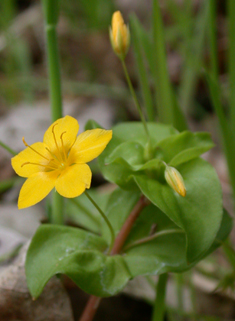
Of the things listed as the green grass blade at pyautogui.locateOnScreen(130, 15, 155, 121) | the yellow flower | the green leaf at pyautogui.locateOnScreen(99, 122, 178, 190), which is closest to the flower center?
the yellow flower

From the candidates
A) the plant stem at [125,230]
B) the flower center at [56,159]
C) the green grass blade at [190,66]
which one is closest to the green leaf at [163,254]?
the plant stem at [125,230]

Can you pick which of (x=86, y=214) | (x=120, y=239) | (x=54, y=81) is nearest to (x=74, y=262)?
(x=120, y=239)

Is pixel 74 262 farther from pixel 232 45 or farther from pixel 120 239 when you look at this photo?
pixel 232 45

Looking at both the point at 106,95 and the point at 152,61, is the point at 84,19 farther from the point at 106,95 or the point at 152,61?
the point at 152,61

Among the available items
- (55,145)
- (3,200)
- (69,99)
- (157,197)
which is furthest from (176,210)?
(69,99)

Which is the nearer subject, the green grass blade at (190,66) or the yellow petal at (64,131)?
the yellow petal at (64,131)

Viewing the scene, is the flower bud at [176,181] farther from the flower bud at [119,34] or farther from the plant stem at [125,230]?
the flower bud at [119,34]
